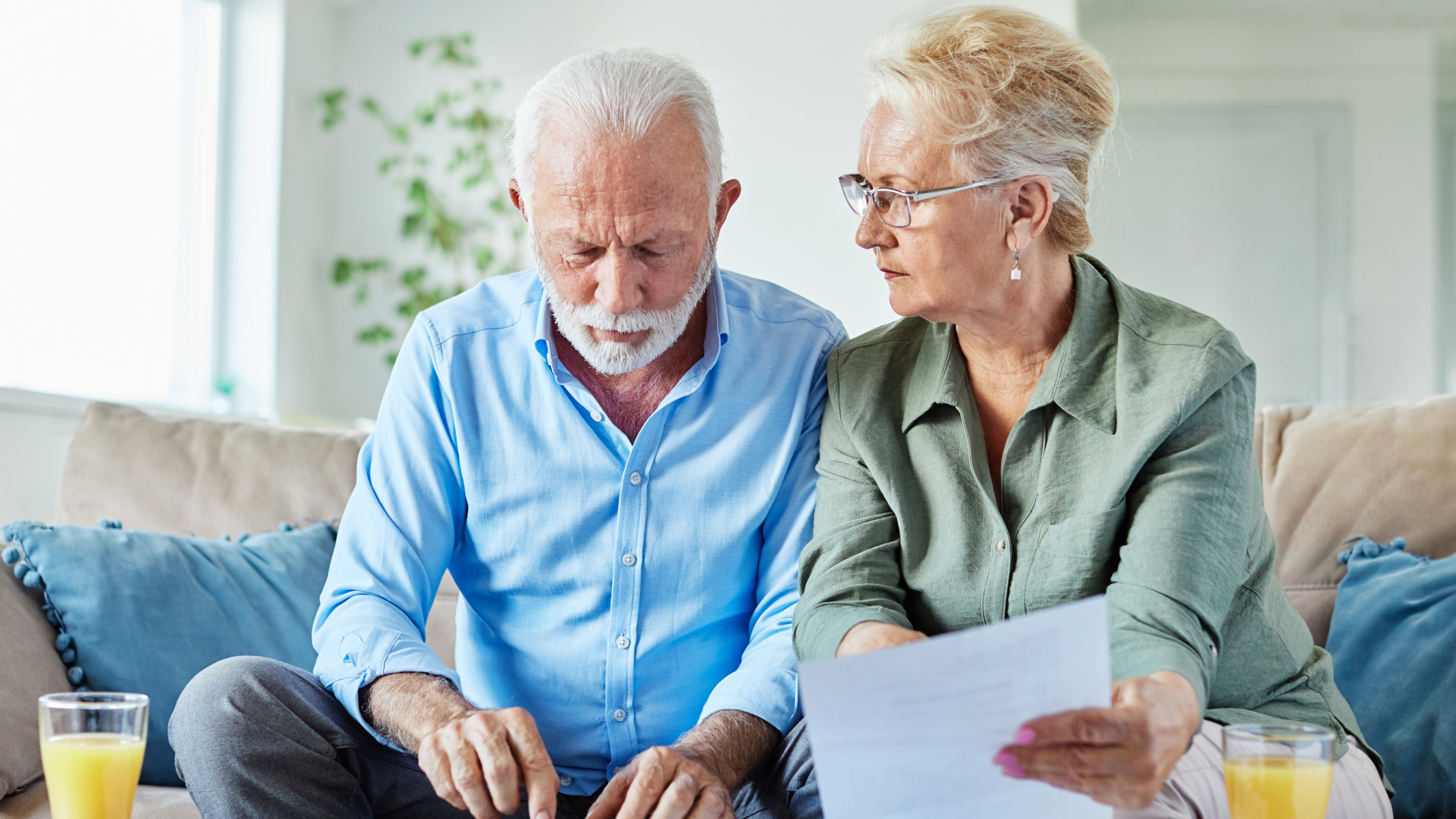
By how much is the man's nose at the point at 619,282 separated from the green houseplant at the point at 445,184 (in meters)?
2.86

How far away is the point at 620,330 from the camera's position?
4.67 feet

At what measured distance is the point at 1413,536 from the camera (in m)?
1.76

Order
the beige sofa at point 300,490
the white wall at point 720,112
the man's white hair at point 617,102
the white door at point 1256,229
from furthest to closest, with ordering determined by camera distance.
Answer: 1. the white door at point 1256,229
2. the white wall at point 720,112
3. the beige sofa at point 300,490
4. the man's white hair at point 617,102

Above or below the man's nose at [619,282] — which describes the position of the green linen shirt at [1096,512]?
below

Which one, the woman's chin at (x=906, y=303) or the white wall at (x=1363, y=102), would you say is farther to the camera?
the white wall at (x=1363, y=102)

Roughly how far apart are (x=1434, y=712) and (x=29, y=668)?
6.10ft

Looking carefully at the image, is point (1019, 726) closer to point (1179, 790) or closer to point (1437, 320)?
point (1179, 790)

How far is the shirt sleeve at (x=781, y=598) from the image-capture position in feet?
4.39

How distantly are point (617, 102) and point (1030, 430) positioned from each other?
2.02 feet

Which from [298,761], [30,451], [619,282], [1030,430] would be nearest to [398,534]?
[298,761]

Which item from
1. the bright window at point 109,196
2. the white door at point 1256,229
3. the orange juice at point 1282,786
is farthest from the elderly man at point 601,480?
the white door at point 1256,229

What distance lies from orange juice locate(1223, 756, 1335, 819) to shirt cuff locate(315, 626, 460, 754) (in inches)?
30.9

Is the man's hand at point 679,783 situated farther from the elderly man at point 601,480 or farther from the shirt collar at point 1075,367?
the shirt collar at point 1075,367

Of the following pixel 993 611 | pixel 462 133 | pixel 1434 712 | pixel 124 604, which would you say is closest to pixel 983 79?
pixel 993 611
